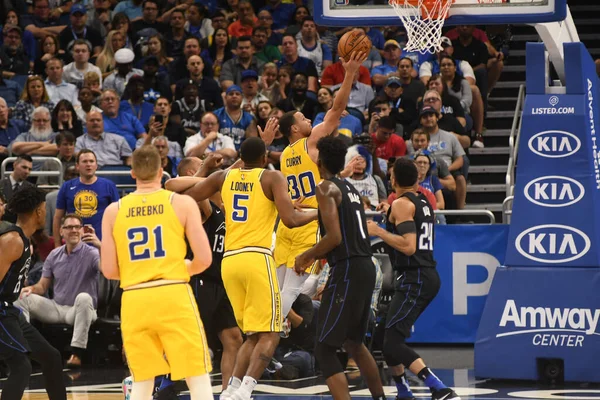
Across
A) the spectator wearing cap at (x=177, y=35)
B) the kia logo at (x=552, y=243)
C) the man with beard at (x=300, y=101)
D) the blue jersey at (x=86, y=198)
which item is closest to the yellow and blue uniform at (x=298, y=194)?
the kia logo at (x=552, y=243)

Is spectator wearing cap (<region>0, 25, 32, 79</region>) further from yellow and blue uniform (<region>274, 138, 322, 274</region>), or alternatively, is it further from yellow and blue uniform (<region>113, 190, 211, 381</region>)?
yellow and blue uniform (<region>113, 190, 211, 381</region>)

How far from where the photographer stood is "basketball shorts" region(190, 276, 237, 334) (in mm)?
9656

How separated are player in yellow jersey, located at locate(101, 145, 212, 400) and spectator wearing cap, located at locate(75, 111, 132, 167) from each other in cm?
815

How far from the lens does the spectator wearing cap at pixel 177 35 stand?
1833cm

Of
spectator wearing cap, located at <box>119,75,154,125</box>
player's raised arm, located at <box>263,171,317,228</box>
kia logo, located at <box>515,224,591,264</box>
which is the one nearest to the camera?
player's raised arm, located at <box>263,171,317,228</box>

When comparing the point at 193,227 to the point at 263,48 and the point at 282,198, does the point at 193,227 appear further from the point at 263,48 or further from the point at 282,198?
the point at 263,48

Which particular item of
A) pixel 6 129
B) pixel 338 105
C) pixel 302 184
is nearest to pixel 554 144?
pixel 338 105

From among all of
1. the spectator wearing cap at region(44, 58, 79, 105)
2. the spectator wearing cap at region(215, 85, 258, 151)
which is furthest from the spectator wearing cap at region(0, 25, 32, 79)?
→ the spectator wearing cap at region(215, 85, 258, 151)

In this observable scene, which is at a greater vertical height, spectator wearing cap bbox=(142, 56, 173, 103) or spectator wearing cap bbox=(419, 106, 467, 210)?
spectator wearing cap bbox=(142, 56, 173, 103)

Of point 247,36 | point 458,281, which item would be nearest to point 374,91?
point 247,36

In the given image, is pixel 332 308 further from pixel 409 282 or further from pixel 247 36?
pixel 247 36

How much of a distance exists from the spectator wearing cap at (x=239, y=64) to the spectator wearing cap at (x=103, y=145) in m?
2.66

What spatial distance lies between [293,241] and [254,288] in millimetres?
1459

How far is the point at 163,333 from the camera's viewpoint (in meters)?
6.83
